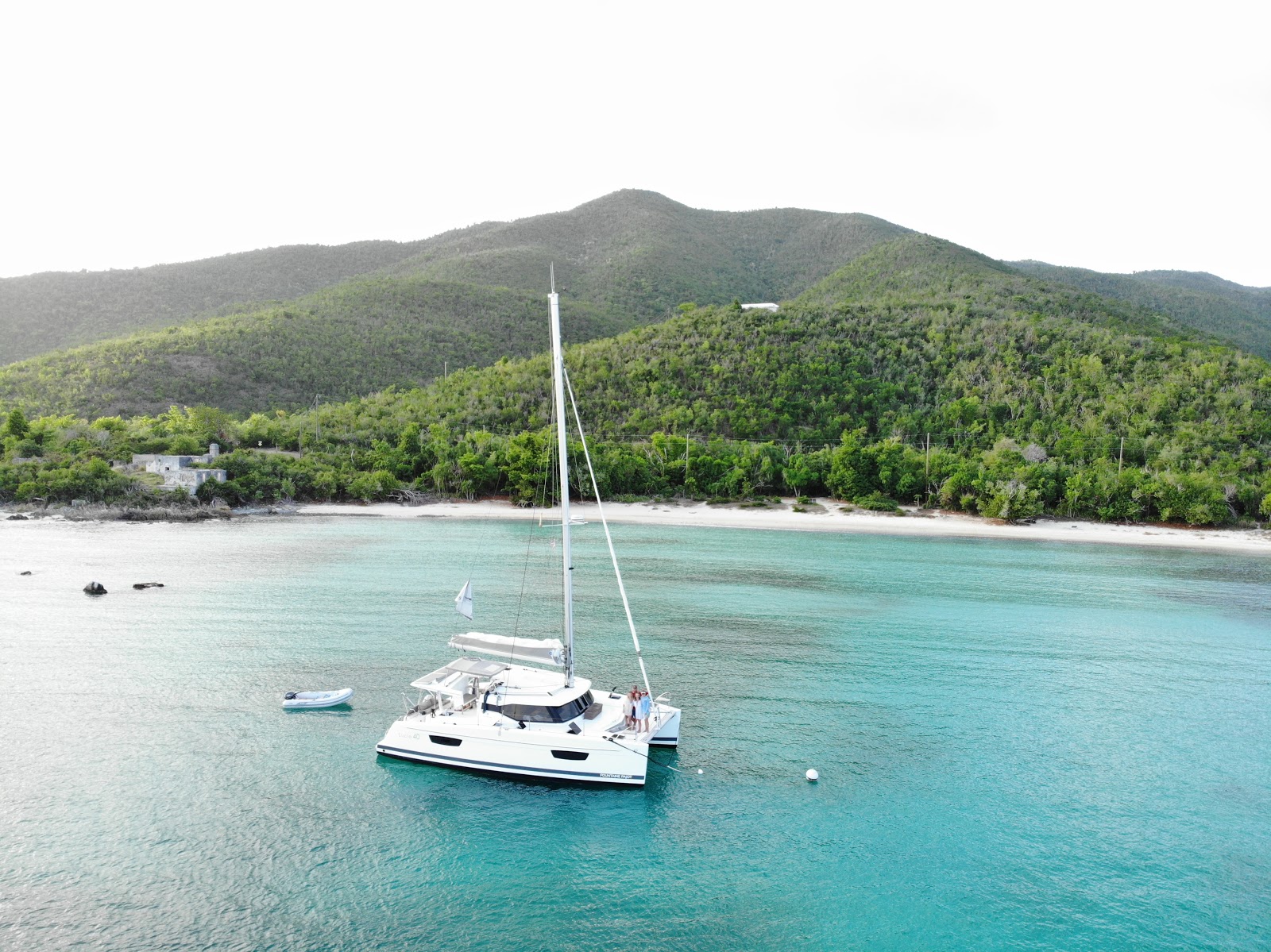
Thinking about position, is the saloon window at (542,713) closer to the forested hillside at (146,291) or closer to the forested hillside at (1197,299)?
the forested hillside at (146,291)

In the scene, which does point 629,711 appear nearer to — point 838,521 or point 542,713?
point 542,713

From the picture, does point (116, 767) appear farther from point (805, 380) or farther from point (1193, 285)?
point (1193, 285)

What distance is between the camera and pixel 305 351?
4094 inches

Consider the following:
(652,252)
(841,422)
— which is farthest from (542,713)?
(652,252)

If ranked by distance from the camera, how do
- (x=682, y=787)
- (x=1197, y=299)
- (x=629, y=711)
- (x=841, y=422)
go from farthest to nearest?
1. (x=1197, y=299)
2. (x=841, y=422)
3. (x=629, y=711)
4. (x=682, y=787)

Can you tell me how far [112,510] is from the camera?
62.7m

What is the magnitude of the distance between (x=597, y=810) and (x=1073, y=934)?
9512 mm

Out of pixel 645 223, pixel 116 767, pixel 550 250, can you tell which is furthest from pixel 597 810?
pixel 645 223

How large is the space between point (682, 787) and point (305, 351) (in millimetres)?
96880

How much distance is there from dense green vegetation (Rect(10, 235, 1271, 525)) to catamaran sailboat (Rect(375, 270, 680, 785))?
4583cm

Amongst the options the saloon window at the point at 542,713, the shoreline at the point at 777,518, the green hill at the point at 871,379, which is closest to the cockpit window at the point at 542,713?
the saloon window at the point at 542,713

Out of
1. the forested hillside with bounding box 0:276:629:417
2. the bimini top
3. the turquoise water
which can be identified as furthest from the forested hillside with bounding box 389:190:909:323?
the bimini top

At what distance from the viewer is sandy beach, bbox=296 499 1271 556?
2320 inches

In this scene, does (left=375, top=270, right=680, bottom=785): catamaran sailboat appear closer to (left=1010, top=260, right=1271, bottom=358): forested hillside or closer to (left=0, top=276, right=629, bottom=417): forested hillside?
(left=0, top=276, right=629, bottom=417): forested hillside
